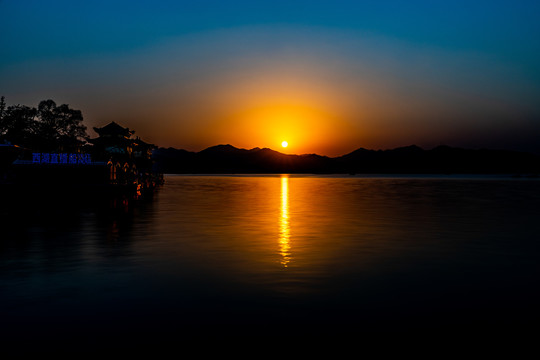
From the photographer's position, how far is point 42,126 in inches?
3595

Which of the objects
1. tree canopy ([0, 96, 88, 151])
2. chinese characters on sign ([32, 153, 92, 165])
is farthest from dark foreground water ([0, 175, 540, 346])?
tree canopy ([0, 96, 88, 151])

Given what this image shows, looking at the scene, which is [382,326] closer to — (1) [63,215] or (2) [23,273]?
(2) [23,273]

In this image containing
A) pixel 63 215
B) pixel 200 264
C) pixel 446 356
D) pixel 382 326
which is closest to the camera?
pixel 446 356

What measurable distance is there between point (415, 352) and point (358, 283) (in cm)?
563

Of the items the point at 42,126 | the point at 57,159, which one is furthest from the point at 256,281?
the point at 42,126

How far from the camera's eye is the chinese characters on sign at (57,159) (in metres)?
61.3

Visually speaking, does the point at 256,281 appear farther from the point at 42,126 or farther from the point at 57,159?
the point at 42,126

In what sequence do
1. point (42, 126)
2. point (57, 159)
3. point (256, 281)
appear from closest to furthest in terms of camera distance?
point (256, 281)
point (57, 159)
point (42, 126)

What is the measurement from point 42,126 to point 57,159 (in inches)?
1324

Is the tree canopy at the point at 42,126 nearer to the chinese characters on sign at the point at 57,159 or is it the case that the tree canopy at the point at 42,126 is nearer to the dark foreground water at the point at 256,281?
the chinese characters on sign at the point at 57,159

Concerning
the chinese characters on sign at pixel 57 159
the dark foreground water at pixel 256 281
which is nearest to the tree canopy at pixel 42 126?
the chinese characters on sign at pixel 57 159

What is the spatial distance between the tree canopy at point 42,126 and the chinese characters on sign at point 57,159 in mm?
19528

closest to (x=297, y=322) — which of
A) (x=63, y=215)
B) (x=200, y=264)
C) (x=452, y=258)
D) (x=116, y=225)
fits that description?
(x=200, y=264)

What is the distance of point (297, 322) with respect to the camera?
9.73 m
